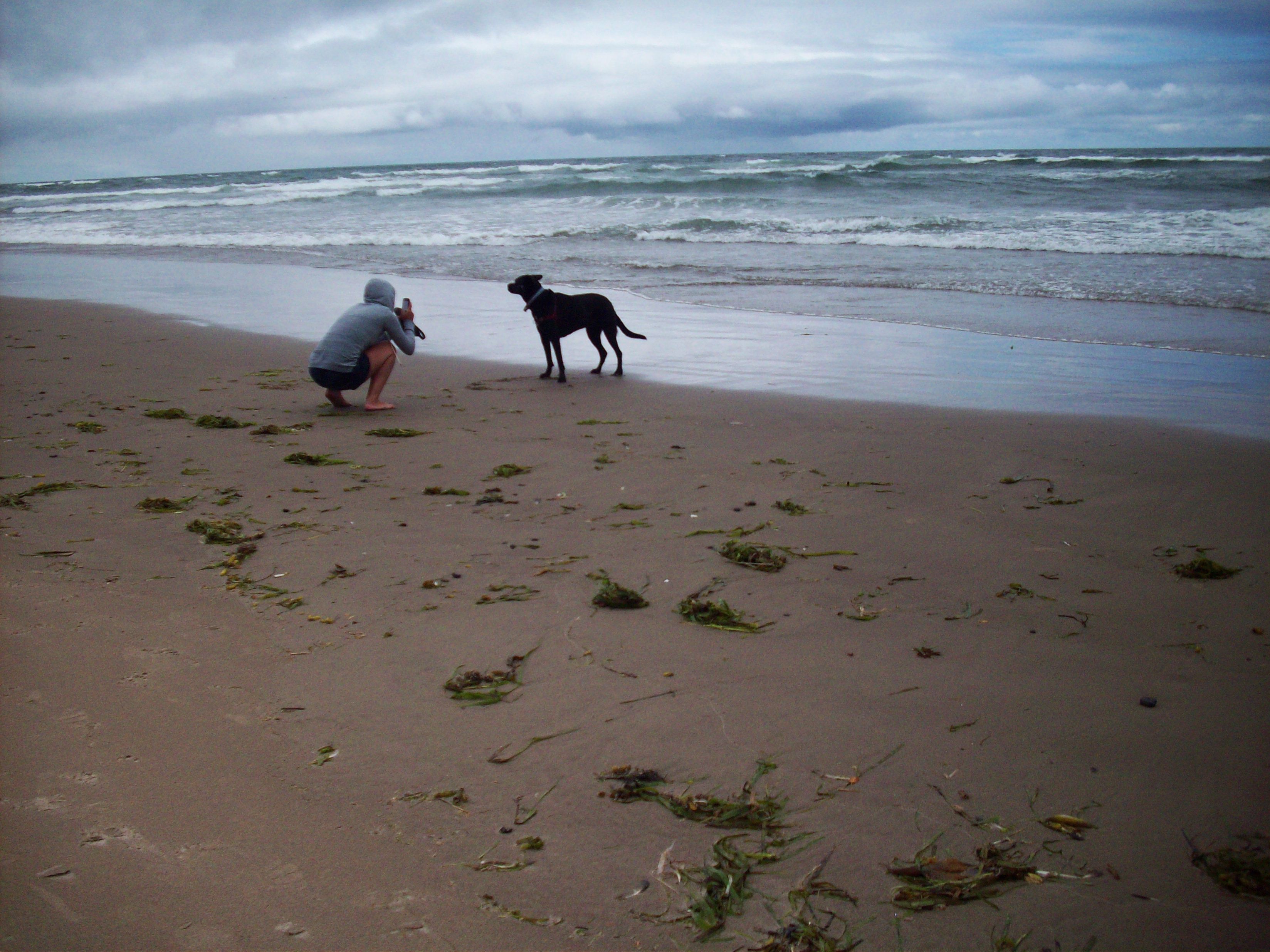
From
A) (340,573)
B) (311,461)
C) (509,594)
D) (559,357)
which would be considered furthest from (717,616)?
(559,357)

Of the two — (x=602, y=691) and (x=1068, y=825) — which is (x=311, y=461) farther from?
(x=1068, y=825)

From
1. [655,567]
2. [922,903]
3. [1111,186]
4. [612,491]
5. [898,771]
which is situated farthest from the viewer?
[1111,186]

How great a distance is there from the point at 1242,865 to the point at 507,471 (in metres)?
3.60

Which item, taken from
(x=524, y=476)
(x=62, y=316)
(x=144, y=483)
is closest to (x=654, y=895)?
(x=524, y=476)

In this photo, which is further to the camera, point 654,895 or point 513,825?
point 513,825

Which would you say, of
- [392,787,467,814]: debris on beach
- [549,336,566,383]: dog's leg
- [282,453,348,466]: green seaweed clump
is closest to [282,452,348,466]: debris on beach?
[282,453,348,466]: green seaweed clump

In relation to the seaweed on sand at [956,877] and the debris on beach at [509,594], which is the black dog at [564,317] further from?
the seaweed on sand at [956,877]

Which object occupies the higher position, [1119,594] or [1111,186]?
[1111,186]

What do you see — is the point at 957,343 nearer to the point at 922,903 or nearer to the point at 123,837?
the point at 922,903

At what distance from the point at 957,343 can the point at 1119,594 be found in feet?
18.5

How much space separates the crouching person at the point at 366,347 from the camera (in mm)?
6297

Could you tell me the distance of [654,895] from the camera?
5.82ft

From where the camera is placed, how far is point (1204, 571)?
3346mm

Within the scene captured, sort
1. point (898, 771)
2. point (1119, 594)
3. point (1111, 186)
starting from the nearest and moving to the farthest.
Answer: point (898, 771) → point (1119, 594) → point (1111, 186)
